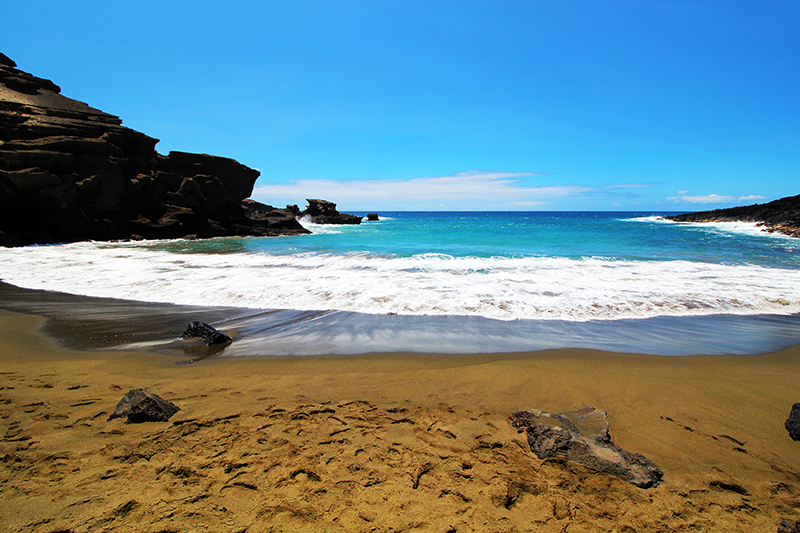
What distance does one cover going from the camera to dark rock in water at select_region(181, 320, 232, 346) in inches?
213

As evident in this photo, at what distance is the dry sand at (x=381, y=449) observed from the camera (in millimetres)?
2162

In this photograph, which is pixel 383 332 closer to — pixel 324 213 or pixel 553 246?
pixel 553 246

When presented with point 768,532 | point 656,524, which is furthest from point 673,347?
point 656,524

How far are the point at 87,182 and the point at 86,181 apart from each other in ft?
0.25

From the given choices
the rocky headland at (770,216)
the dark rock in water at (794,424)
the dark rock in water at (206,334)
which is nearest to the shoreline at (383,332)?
the dark rock in water at (206,334)

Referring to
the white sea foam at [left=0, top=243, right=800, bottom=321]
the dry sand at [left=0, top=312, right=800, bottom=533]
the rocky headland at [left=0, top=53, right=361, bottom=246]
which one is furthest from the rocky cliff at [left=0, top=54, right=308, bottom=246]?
the dry sand at [left=0, top=312, right=800, bottom=533]

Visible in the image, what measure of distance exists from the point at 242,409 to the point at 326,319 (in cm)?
342

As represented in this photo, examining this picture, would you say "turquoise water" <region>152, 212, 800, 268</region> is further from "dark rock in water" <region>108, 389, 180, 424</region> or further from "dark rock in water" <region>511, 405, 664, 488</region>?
"dark rock in water" <region>108, 389, 180, 424</region>

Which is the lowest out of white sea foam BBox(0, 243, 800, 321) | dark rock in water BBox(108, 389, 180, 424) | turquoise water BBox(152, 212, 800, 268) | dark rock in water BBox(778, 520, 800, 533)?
dark rock in water BBox(778, 520, 800, 533)

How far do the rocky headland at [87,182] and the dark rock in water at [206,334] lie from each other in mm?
22580

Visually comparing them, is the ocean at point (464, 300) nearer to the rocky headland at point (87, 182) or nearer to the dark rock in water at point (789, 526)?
the dark rock in water at point (789, 526)

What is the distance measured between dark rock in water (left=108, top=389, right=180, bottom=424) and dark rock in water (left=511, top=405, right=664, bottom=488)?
3.20m

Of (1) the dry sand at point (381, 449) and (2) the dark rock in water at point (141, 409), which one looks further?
(2) the dark rock in water at point (141, 409)

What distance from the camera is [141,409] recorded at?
10.2 ft
